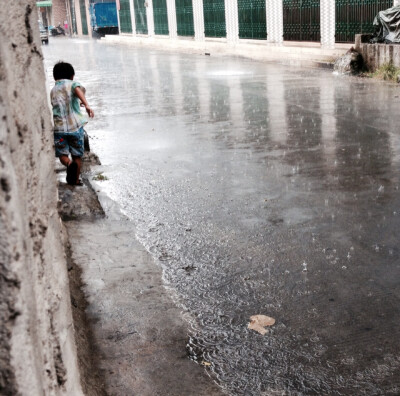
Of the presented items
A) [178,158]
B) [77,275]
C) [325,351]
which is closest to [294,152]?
[178,158]

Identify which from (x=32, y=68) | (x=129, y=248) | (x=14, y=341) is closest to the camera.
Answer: (x=14, y=341)

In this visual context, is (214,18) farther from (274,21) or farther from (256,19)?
(274,21)

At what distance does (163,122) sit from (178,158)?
3.09 m

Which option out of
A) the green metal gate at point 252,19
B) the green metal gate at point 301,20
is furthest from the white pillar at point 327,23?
the green metal gate at point 252,19

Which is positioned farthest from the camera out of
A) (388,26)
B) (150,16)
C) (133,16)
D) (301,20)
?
(133,16)

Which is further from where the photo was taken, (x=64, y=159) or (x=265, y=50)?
(x=265, y=50)

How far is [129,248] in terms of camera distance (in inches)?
207

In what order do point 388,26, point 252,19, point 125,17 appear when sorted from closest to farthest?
point 388,26, point 252,19, point 125,17

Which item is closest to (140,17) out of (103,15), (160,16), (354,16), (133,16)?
(133,16)

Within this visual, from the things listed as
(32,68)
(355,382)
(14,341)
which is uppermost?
(32,68)

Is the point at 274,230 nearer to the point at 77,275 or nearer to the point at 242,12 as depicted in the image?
the point at 77,275

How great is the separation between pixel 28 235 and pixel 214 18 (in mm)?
32017

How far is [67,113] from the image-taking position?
6.36 m

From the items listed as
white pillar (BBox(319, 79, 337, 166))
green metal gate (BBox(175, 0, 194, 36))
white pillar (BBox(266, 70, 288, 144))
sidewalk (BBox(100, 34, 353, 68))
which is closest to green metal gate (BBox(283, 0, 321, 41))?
sidewalk (BBox(100, 34, 353, 68))
